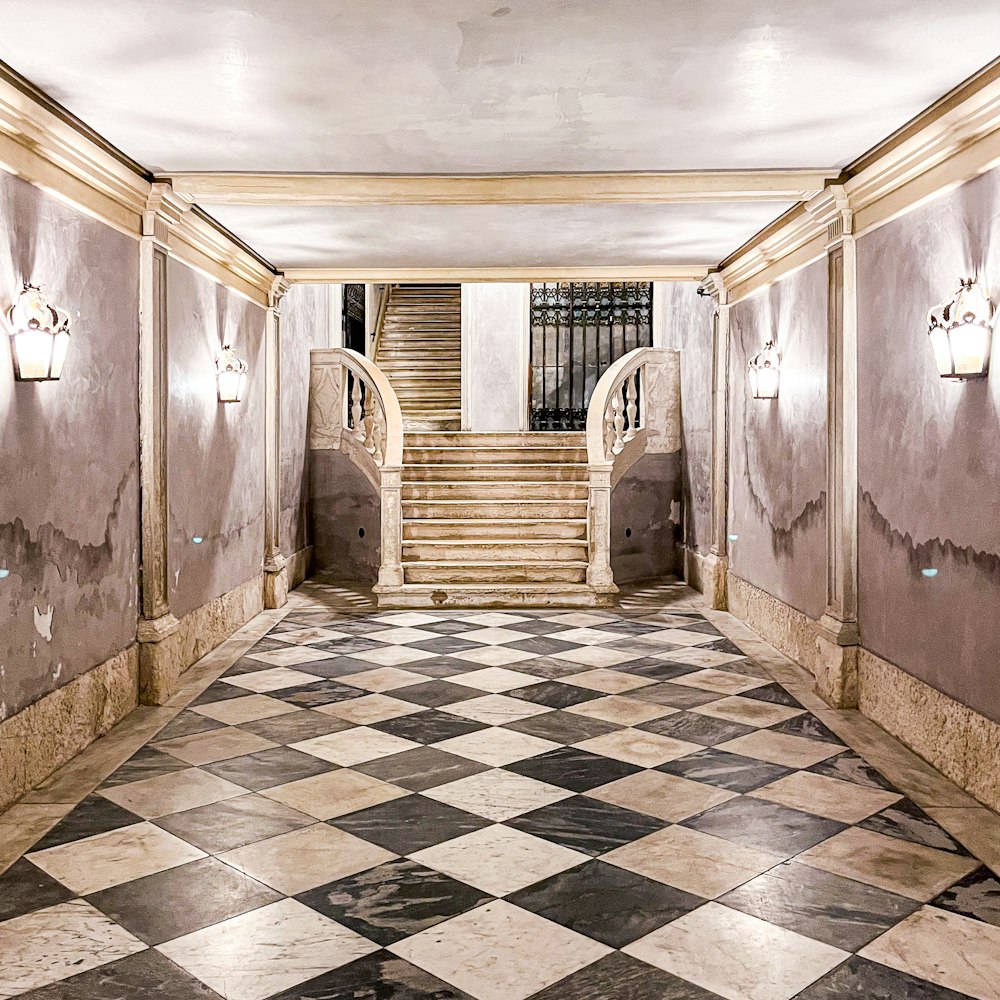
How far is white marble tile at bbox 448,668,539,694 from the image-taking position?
5.57 metres

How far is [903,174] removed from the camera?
441 cm

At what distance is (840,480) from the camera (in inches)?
204

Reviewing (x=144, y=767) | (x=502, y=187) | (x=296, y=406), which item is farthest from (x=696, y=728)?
(x=296, y=406)

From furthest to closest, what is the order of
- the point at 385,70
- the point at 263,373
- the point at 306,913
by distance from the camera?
the point at 263,373
the point at 385,70
the point at 306,913

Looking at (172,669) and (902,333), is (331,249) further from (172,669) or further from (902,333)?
(902,333)

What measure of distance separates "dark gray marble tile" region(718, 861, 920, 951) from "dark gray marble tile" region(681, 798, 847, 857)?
0.20 meters

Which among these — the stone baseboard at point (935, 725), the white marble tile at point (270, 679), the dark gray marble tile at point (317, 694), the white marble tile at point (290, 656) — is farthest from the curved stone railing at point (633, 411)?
the stone baseboard at point (935, 725)

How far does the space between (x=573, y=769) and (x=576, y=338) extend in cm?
933

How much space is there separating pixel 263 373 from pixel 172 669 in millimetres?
3096

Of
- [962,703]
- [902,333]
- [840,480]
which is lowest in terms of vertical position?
[962,703]

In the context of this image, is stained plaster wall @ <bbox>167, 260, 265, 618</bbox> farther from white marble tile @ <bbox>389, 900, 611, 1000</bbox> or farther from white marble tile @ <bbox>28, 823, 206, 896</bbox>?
white marble tile @ <bbox>389, 900, 611, 1000</bbox>

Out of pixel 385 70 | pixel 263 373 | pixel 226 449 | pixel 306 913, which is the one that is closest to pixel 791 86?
pixel 385 70

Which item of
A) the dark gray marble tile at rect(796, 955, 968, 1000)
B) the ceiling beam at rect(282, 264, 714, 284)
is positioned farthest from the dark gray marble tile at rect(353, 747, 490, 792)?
the ceiling beam at rect(282, 264, 714, 284)

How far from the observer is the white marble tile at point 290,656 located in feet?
20.3
